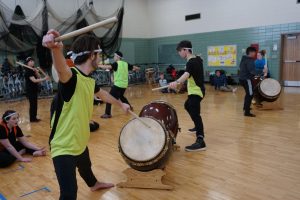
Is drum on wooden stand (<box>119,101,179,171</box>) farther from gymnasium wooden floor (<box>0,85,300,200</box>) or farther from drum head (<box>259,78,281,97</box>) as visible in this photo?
drum head (<box>259,78,281,97</box>)

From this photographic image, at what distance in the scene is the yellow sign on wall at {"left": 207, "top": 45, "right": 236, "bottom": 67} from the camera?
494 inches

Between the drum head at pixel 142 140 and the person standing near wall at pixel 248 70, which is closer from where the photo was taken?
the drum head at pixel 142 140

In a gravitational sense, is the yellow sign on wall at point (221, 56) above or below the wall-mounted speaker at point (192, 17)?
below

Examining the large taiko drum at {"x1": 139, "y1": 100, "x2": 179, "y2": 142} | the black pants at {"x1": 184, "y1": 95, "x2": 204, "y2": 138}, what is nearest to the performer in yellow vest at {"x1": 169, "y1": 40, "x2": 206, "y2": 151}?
the black pants at {"x1": 184, "y1": 95, "x2": 204, "y2": 138}

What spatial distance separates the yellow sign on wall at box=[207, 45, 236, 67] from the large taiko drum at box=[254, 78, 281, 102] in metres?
5.95

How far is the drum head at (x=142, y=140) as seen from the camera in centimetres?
290

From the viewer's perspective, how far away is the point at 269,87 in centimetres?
675

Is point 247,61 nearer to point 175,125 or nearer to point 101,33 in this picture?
point 175,125

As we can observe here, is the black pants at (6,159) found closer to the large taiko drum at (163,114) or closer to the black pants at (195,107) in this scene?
the large taiko drum at (163,114)

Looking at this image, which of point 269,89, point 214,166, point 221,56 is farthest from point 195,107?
Answer: point 221,56

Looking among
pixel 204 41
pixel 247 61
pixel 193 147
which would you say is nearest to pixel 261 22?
pixel 204 41

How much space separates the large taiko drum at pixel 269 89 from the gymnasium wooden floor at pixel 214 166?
688 mm

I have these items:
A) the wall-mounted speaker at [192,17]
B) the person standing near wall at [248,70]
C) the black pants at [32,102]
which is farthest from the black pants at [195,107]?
the wall-mounted speaker at [192,17]

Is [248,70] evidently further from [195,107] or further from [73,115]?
[73,115]
